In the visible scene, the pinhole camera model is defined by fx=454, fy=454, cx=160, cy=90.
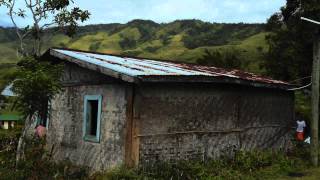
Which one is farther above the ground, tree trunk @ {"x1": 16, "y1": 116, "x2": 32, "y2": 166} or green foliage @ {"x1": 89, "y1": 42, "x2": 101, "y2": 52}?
green foliage @ {"x1": 89, "y1": 42, "x2": 101, "y2": 52}

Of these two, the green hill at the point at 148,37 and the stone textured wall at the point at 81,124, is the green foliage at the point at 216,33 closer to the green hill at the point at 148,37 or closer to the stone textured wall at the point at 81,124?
the green hill at the point at 148,37

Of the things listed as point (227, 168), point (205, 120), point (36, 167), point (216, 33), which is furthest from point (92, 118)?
point (216, 33)

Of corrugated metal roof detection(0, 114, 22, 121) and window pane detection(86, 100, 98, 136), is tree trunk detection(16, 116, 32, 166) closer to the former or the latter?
window pane detection(86, 100, 98, 136)

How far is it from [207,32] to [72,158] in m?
114

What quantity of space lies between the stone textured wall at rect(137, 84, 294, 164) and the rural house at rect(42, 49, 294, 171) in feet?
0.08

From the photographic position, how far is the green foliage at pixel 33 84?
37.6 feet

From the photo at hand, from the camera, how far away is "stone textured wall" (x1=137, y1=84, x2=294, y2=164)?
11.5 meters

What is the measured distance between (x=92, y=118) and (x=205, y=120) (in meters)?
3.20

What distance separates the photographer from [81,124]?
42.0ft

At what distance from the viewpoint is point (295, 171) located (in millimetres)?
13203

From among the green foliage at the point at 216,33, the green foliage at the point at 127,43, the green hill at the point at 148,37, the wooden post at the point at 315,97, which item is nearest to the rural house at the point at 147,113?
the wooden post at the point at 315,97

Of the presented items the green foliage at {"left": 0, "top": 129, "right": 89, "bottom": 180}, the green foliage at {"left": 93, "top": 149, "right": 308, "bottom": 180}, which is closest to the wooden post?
the green foliage at {"left": 93, "top": 149, "right": 308, "bottom": 180}

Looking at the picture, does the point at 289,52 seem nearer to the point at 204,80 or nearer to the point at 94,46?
the point at 204,80

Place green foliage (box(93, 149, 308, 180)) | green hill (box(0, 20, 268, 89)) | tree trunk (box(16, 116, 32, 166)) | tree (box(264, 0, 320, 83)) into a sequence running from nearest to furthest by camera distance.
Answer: green foliage (box(93, 149, 308, 180)), tree trunk (box(16, 116, 32, 166)), tree (box(264, 0, 320, 83)), green hill (box(0, 20, 268, 89))
